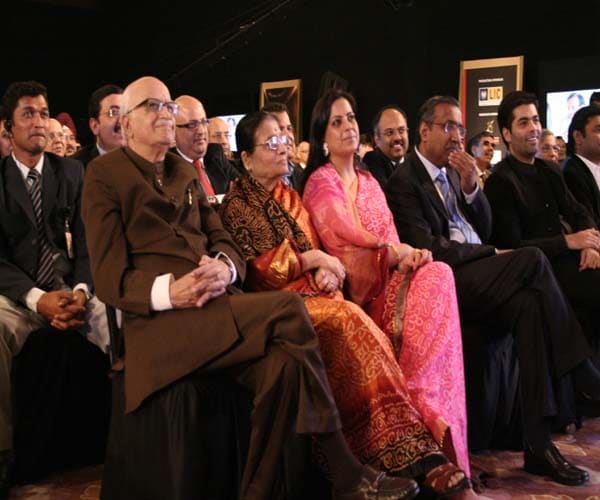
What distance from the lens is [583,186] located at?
4449mm

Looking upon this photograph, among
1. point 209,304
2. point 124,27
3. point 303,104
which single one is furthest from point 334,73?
point 209,304

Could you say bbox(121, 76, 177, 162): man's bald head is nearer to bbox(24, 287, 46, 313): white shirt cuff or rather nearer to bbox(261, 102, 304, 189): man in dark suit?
bbox(24, 287, 46, 313): white shirt cuff

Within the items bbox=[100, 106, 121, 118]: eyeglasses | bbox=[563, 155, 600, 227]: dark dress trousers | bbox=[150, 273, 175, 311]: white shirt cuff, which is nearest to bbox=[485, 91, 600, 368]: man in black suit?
bbox=[563, 155, 600, 227]: dark dress trousers

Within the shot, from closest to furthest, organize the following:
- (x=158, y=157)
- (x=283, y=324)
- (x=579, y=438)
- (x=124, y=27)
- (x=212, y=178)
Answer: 1. (x=283, y=324)
2. (x=158, y=157)
3. (x=579, y=438)
4. (x=212, y=178)
5. (x=124, y=27)

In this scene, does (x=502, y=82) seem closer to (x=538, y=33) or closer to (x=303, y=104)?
(x=538, y=33)

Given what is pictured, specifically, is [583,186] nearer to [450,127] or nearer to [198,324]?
[450,127]

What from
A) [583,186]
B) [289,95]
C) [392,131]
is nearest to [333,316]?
[583,186]

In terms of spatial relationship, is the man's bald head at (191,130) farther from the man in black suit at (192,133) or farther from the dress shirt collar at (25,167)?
the dress shirt collar at (25,167)

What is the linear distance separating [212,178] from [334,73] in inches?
252

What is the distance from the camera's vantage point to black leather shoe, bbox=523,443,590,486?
3074mm

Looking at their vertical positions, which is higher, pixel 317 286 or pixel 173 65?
pixel 173 65

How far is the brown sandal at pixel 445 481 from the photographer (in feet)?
8.25

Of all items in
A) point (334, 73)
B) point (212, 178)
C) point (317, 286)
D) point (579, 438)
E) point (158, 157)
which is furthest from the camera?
point (334, 73)

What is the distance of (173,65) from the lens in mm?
11570
